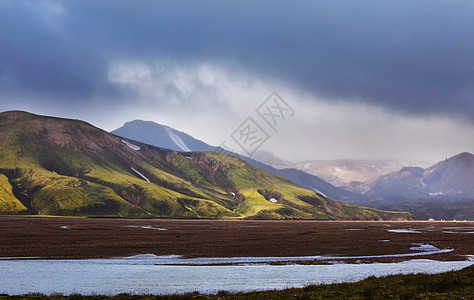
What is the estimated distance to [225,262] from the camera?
5988cm

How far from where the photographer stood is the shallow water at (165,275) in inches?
1516

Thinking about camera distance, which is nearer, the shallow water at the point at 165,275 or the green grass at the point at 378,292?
the green grass at the point at 378,292

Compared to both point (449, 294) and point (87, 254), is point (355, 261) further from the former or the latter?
point (87, 254)

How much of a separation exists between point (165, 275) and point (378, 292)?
85.9 feet

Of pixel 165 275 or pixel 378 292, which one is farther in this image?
pixel 165 275

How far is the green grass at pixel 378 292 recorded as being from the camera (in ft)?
100.0

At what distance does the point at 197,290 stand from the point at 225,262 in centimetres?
2307

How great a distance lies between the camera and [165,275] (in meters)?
47.2

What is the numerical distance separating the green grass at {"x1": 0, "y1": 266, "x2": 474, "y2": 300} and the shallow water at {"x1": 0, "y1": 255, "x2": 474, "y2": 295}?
4.19m

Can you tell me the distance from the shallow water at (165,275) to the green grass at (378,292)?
419 centimetres

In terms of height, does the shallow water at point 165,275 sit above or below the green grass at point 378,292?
below

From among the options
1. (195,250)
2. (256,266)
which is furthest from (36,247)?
(256,266)

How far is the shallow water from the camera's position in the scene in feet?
126

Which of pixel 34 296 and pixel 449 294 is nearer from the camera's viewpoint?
pixel 449 294
